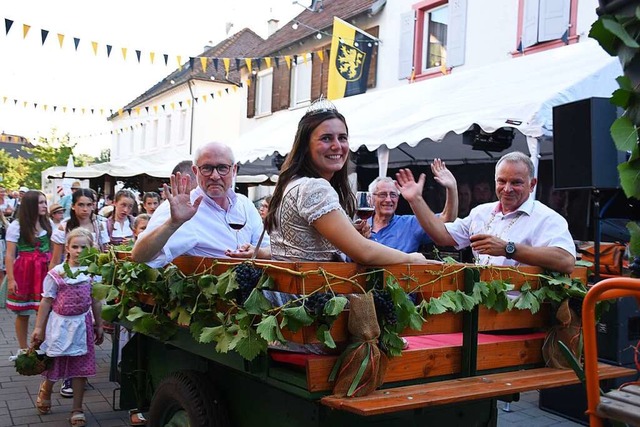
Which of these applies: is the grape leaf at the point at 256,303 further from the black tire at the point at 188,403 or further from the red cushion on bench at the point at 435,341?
the black tire at the point at 188,403

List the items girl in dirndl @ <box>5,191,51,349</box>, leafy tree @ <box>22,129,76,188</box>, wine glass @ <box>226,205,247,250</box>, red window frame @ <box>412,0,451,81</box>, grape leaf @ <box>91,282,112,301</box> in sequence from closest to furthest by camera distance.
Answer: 1. grape leaf @ <box>91,282,112,301</box>
2. wine glass @ <box>226,205,247,250</box>
3. girl in dirndl @ <box>5,191,51,349</box>
4. red window frame @ <box>412,0,451,81</box>
5. leafy tree @ <box>22,129,76,188</box>

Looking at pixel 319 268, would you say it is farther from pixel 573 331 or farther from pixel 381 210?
pixel 381 210

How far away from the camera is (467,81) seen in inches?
350

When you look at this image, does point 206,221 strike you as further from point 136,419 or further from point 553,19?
point 553,19

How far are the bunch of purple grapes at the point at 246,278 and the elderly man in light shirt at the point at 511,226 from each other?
1.33m

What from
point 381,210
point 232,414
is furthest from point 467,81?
point 232,414

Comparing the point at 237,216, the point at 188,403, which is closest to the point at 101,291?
the point at 237,216

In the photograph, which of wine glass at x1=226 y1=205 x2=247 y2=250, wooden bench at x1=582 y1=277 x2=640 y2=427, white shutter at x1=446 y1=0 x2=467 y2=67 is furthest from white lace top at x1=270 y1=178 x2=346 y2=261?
white shutter at x1=446 y1=0 x2=467 y2=67

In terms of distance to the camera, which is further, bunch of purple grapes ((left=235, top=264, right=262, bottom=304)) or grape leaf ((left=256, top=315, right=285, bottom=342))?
bunch of purple grapes ((left=235, top=264, right=262, bottom=304))

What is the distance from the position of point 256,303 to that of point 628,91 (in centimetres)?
144

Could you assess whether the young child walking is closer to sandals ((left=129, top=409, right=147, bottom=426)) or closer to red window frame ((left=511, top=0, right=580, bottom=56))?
sandals ((left=129, top=409, right=147, bottom=426))

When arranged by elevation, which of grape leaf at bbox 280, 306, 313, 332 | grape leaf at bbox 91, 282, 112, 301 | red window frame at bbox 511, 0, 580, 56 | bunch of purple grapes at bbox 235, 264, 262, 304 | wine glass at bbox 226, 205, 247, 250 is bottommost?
grape leaf at bbox 91, 282, 112, 301

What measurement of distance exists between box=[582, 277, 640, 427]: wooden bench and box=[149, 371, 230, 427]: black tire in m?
1.75

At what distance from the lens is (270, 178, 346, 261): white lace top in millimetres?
2465
